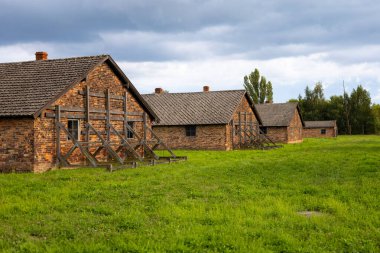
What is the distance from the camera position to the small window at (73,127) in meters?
20.1

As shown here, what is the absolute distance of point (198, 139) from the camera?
3606 cm

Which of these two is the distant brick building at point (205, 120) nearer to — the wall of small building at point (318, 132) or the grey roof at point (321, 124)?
the grey roof at point (321, 124)

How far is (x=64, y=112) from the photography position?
64.0 ft

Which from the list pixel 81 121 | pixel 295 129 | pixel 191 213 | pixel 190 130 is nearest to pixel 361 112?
pixel 295 129

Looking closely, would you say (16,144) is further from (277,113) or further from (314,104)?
(314,104)

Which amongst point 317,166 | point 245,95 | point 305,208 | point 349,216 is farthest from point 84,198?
point 245,95

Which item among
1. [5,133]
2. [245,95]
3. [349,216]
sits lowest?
[349,216]

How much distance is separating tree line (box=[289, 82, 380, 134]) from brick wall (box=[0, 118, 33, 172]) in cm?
8319

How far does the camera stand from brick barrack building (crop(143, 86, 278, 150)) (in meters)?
35.5

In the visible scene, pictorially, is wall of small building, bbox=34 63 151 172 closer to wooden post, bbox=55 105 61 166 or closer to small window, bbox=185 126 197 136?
wooden post, bbox=55 105 61 166

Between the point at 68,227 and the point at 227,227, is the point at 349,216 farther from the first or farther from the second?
the point at 68,227

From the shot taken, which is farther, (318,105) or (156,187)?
(318,105)

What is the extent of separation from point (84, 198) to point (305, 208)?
5.56 meters

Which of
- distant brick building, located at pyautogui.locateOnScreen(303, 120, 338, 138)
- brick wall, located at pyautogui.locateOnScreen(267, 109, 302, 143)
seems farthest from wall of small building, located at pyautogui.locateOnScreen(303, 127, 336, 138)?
brick wall, located at pyautogui.locateOnScreen(267, 109, 302, 143)
